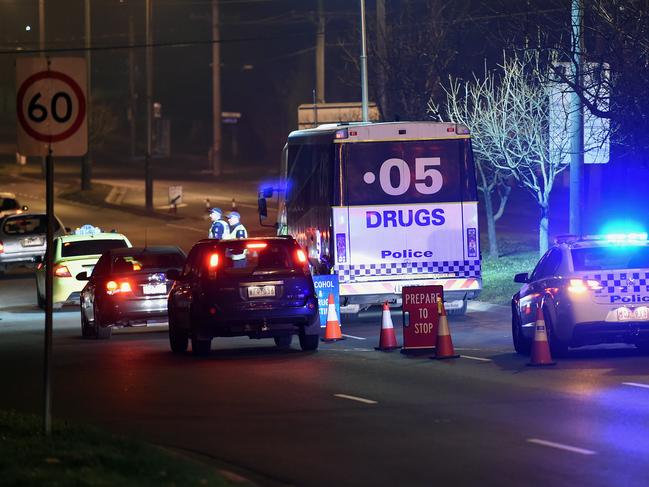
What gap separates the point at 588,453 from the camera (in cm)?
1061

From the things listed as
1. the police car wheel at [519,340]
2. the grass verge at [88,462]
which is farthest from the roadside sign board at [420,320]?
the grass verge at [88,462]

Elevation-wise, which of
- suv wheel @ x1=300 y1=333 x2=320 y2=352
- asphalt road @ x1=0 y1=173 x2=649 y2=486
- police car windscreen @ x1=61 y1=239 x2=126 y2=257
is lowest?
asphalt road @ x1=0 y1=173 x2=649 y2=486

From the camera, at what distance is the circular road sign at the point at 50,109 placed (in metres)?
10.6

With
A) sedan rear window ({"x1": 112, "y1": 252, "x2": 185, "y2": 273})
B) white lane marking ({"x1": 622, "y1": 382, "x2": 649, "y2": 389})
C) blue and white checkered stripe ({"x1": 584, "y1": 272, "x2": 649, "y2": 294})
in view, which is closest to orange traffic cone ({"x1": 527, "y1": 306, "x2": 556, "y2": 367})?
blue and white checkered stripe ({"x1": 584, "y1": 272, "x2": 649, "y2": 294})

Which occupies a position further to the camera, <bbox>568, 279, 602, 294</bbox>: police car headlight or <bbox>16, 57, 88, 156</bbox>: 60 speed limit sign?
<bbox>568, 279, 602, 294</bbox>: police car headlight

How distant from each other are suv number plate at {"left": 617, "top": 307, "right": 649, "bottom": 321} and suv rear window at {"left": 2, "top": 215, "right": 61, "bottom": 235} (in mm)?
22025

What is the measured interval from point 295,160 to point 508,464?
17.3m

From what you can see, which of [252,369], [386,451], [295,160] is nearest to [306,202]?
[295,160]

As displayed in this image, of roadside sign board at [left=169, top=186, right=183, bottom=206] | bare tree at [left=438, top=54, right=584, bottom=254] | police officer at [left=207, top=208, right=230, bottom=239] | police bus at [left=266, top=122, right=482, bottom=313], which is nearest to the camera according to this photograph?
police bus at [left=266, top=122, right=482, bottom=313]

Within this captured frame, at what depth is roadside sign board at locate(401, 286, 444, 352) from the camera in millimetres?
18562

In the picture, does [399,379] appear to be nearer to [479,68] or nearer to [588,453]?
[588,453]

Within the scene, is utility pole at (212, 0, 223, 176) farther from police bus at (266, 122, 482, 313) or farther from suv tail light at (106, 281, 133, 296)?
suv tail light at (106, 281, 133, 296)

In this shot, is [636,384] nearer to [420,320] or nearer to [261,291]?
[420,320]

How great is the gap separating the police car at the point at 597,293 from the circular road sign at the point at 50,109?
8.28 m
